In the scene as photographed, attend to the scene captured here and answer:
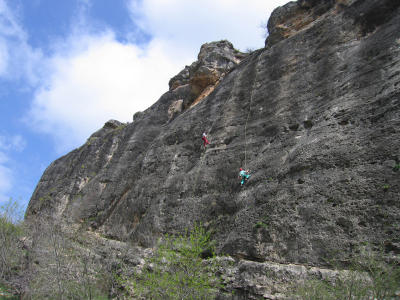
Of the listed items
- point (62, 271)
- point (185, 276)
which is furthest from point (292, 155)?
point (62, 271)

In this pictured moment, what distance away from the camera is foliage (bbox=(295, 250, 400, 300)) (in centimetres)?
623

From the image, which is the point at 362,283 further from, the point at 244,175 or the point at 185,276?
the point at 244,175

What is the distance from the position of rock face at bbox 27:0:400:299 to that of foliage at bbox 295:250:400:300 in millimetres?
628

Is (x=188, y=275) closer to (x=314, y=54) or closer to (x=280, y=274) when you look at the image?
(x=280, y=274)

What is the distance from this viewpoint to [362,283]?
261 inches

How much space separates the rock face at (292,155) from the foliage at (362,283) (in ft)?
2.06

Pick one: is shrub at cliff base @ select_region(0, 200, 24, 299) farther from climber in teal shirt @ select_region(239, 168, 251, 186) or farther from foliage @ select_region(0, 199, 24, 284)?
climber in teal shirt @ select_region(239, 168, 251, 186)

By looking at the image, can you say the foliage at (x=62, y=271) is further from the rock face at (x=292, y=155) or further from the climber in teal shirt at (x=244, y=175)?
the climber in teal shirt at (x=244, y=175)

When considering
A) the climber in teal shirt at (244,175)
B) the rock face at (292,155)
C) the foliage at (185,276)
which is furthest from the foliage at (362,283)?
the climber in teal shirt at (244,175)

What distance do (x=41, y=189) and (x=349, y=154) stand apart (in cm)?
3632

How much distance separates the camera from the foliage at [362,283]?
623cm

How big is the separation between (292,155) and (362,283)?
5068 millimetres

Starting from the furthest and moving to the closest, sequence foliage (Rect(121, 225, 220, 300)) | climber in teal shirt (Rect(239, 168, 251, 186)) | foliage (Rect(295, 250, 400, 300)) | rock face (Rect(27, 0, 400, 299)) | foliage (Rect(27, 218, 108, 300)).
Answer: foliage (Rect(27, 218, 108, 300)) < climber in teal shirt (Rect(239, 168, 251, 186)) < foliage (Rect(121, 225, 220, 300)) < rock face (Rect(27, 0, 400, 299)) < foliage (Rect(295, 250, 400, 300))

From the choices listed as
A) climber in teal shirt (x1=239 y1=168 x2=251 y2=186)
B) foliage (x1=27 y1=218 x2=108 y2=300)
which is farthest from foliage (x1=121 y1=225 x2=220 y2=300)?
foliage (x1=27 y1=218 x2=108 y2=300)
